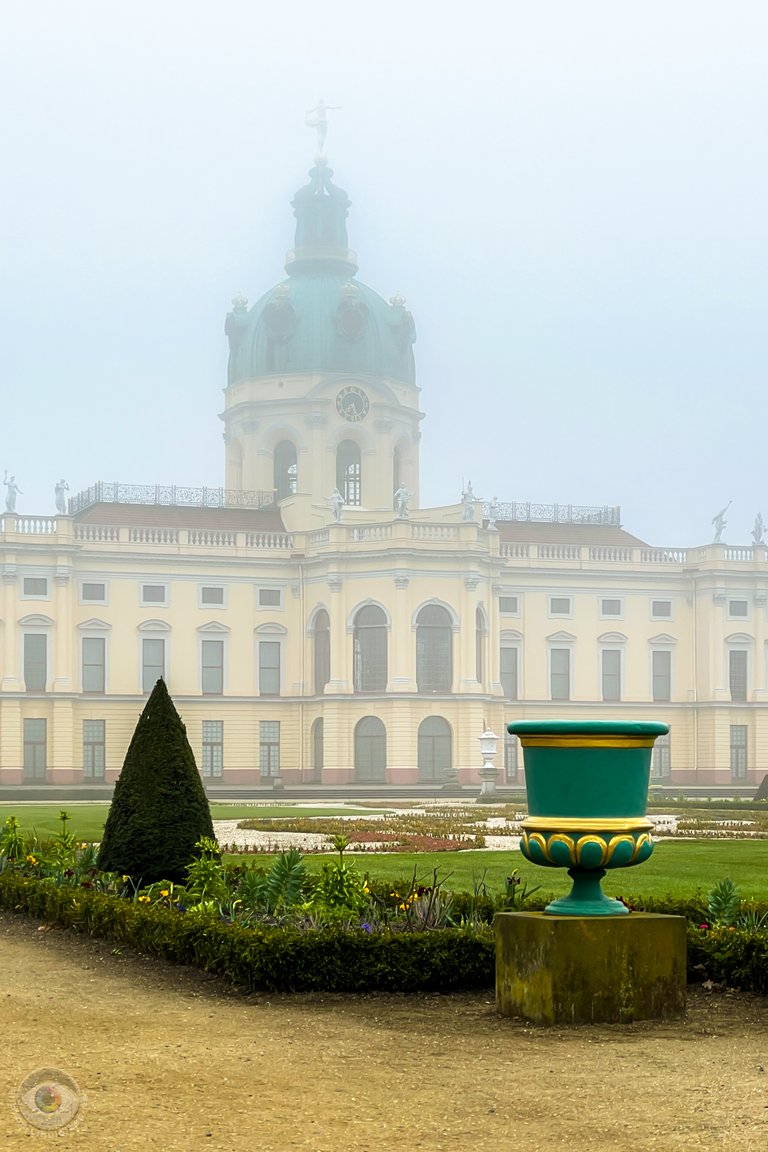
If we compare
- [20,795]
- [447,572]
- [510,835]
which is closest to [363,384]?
[447,572]

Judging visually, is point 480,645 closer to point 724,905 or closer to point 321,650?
point 321,650

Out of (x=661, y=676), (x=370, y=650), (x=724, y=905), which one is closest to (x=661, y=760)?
(x=661, y=676)

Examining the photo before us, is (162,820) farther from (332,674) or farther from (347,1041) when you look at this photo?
(332,674)

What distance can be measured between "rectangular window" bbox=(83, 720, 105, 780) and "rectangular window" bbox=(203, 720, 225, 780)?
4.17 m

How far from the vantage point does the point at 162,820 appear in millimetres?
14195

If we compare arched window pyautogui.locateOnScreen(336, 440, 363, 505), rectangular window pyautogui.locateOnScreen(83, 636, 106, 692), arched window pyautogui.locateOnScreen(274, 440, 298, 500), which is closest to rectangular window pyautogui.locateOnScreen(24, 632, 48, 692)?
Answer: rectangular window pyautogui.locateOnScreen(83, 636, 106, 692)

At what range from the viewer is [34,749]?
6291 centimetres

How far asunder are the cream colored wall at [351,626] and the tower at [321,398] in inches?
210

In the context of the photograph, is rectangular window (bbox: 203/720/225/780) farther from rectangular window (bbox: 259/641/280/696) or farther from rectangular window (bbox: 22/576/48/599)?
rectangular window (bbox: 22/576/48/599)

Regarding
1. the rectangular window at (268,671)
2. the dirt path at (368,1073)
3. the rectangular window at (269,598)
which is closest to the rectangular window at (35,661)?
the rectangular window at (268,671)

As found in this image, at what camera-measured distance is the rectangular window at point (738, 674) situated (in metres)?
70.7

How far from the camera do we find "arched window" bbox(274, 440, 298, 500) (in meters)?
72.9

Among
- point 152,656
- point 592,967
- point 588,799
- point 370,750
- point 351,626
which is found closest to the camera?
point 592,967

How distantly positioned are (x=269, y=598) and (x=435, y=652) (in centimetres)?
760
